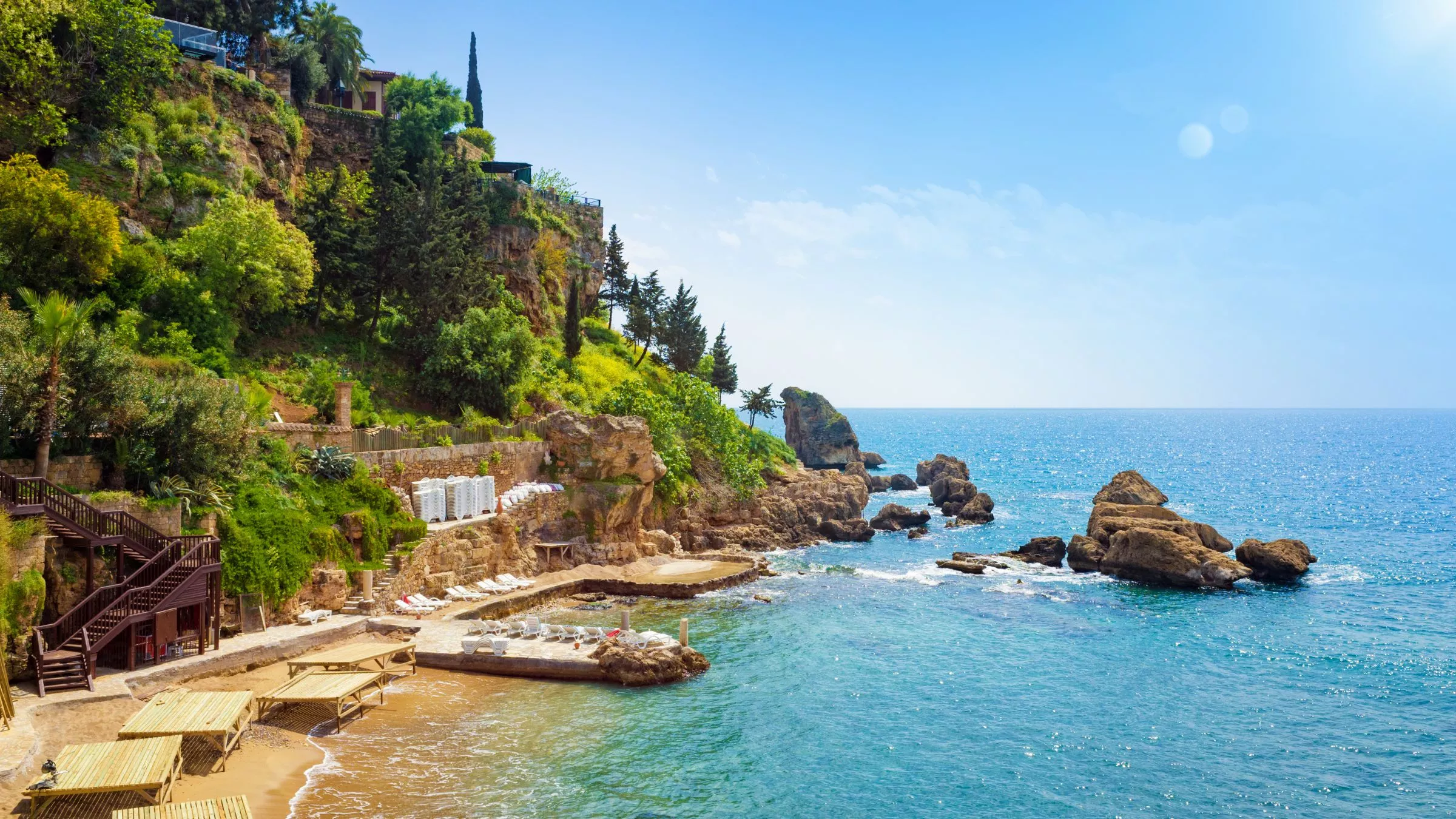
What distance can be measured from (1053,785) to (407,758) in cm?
1600

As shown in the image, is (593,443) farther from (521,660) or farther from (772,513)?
(772,513)

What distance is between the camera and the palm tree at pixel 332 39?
63000 millimetres

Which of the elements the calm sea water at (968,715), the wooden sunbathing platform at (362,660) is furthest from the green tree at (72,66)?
the calm sea water at (968,715)

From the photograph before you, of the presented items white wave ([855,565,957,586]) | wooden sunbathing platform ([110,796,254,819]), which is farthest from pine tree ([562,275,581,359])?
wooden sunbathing platform ([110,796,254,819])

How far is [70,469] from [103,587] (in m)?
4.64

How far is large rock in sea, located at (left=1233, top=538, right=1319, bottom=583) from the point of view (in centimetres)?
4803

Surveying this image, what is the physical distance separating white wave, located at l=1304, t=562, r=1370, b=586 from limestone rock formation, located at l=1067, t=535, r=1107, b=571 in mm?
11094

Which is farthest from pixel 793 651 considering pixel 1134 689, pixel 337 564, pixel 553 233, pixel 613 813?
pixel 553 233

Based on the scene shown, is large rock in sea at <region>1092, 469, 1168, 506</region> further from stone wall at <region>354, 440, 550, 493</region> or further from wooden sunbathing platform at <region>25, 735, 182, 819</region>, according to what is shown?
wooden sunbathing platform at <region>25, 735, 182, 819</region>

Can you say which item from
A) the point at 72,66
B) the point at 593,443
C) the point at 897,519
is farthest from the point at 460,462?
the point at 897,519

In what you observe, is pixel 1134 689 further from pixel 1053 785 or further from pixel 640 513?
pixel 640 513

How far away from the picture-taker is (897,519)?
67.7 m

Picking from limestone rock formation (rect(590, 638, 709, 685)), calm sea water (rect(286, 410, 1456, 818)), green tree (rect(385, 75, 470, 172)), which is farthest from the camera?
green tree (rect(385, 75, 470, 172))

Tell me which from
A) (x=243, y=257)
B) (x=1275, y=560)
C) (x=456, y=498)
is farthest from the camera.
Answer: (x=1275, y=560)
